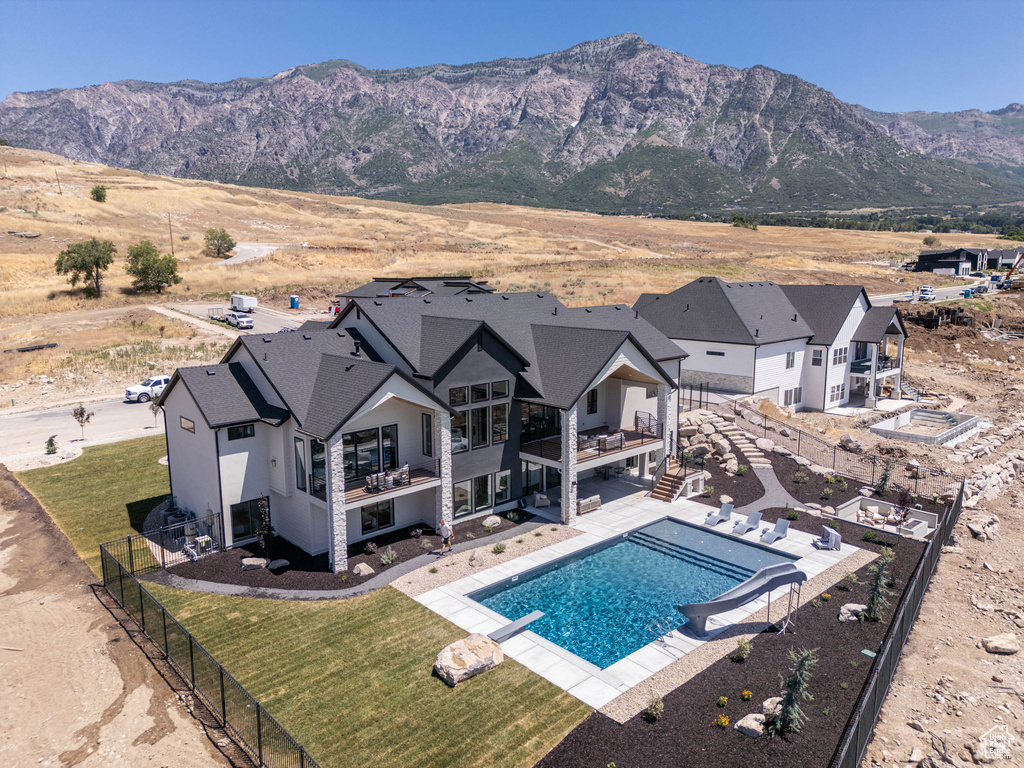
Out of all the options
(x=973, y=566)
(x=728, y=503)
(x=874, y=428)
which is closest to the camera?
(x=973, y=566)

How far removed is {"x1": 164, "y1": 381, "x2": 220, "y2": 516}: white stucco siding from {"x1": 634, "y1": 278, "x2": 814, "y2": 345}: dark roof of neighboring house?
110ft

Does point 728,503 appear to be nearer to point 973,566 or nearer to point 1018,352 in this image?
point 973,566

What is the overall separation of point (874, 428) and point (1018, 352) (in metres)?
38.7

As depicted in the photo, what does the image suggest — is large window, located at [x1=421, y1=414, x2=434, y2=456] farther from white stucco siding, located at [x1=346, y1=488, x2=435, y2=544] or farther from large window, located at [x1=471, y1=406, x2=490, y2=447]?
large window, located at [x1=471, y1=406, x2=490, y2=447]

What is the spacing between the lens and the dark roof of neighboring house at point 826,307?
4731 centimetres

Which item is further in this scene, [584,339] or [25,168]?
[25,168]

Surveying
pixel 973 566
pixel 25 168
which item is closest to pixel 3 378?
pixel 973 566

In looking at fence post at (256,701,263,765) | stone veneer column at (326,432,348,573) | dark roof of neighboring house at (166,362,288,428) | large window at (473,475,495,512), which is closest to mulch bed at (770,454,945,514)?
large window at (473,475,495,512)

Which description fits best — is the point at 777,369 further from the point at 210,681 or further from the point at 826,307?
the point at 210,681

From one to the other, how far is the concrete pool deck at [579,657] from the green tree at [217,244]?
98558 mm

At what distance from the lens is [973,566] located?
24000 mm

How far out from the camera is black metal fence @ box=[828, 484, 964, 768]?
1367 centimetres

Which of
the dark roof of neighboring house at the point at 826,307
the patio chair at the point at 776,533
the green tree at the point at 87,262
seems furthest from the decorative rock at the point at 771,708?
the green tree at the point at 87,262

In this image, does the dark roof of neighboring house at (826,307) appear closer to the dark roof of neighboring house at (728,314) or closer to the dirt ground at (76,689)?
the dark roof of neighboring house at (728,314)
